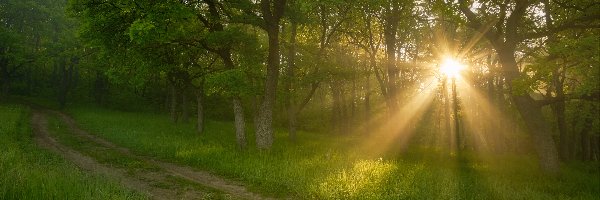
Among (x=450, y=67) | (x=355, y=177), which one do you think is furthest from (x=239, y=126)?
(x=450, y=67)

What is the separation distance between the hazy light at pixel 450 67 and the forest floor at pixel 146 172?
908 inches

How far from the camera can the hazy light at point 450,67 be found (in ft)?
99.5

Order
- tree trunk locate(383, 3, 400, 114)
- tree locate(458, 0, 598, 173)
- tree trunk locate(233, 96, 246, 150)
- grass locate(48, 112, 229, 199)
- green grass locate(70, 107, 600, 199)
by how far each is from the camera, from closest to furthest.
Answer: green grass locate(70, 107, 600, 199), grass locate(48, 112, 229, 199), tree locate(458, 0, 598, 173), tree trunk locate(233, 96, 246, 150), tree trunk locate(383, 3, 400, 114)

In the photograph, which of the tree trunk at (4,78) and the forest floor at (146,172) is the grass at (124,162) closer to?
the forest floor at (146,172)

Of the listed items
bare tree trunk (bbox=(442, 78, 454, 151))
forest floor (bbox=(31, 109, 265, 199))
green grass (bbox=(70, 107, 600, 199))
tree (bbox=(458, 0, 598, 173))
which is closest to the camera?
forest floor (bbox=(31, 109, 265, 199))

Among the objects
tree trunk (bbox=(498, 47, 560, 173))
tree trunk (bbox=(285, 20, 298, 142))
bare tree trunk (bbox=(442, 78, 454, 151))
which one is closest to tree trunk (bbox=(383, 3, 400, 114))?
tree trunk (bbox=(285, 20, 298, 142))

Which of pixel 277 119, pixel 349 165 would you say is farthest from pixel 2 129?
pixel 277 119

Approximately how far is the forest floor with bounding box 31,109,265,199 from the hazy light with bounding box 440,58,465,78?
23.1 meters

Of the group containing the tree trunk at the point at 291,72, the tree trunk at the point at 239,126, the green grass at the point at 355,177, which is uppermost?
the tree trunk at the point at 291,72

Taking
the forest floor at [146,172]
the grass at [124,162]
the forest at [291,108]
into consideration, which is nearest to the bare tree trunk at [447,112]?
the forest at [291,108]

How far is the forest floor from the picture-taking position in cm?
1043

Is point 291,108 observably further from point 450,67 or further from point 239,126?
point 450,67

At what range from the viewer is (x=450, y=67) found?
31.6 meters

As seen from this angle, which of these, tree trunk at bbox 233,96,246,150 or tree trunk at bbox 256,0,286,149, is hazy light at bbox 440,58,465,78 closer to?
tree trunk at bbox 256,0,286,149
